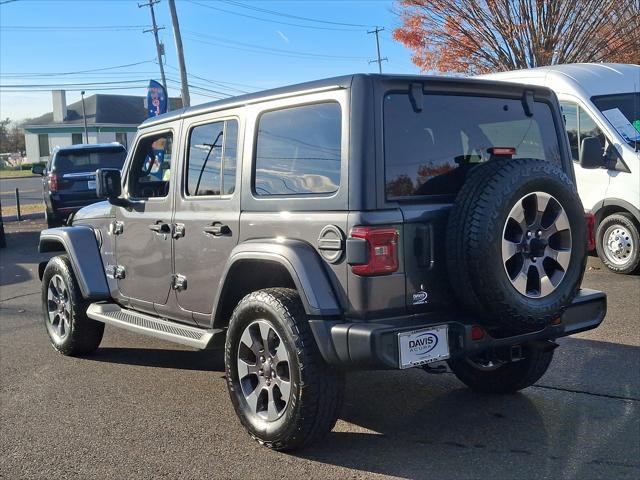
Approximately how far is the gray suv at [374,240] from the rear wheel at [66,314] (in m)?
1.61

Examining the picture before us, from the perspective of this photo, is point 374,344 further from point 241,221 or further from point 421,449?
point 241,221

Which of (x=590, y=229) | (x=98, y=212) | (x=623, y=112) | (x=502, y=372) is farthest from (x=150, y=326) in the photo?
(x=623, y=112)

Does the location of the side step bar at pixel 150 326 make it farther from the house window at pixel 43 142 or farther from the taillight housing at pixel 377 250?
the house window at pixel 43 142

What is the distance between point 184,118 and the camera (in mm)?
5145

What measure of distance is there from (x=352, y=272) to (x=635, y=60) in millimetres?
14425

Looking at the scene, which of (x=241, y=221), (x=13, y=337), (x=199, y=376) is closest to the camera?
(x=241, y=221)

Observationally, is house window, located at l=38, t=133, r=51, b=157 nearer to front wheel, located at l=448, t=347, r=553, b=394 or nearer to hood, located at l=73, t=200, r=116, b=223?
A: hood, located at l=73, t=200, r=116, b=223

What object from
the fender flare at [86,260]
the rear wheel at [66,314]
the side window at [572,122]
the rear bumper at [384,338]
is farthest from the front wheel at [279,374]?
the side window at [572,122]

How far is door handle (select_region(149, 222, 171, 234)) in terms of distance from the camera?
505cm

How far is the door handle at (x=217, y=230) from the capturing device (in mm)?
4445

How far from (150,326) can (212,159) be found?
1294 millimetres

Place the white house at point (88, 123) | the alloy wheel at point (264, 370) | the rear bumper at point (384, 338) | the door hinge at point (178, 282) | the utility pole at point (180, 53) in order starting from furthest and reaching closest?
the white house at point (88, 123) < the utility pole at point (180, 53) < the door hinge at point (178, 282) < the alloy wheel at point (264, 370) < the rear bumper at point (384, 338)

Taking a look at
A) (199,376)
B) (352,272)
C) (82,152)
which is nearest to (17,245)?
(82,152)

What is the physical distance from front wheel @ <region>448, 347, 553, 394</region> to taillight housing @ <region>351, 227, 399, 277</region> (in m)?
1.33
